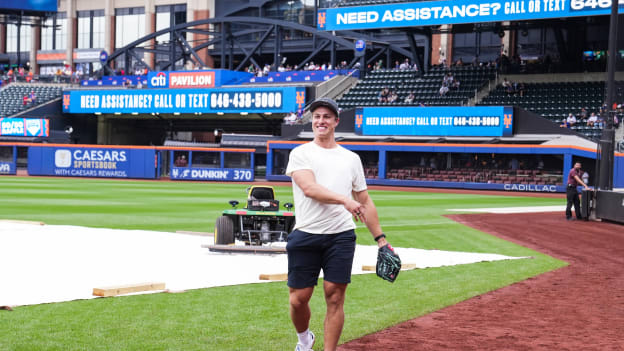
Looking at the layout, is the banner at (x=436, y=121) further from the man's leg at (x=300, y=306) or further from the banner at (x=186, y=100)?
the man's leg at (x=300, y=306)

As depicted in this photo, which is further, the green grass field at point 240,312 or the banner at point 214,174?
the banner at point 214,174

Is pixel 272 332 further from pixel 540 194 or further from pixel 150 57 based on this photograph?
pixel 150 57

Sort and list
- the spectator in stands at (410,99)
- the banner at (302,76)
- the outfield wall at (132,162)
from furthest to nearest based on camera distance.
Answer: the banner at (302,76) < the spectator in stands at (410,99) < the outfield wall at (132,162)

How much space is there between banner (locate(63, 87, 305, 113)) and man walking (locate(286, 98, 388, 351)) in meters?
Answer: 49.9

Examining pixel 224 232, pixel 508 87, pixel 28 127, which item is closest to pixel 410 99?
pixel 508 87

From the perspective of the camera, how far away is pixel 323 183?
5.79 m

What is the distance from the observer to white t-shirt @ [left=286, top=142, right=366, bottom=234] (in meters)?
5.79

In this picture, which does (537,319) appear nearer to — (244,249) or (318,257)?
(318,257)

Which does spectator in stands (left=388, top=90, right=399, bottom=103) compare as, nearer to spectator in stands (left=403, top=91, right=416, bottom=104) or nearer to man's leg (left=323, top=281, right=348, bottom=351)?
spectator in stands (left=403, top=91, right=416, bottom=104)

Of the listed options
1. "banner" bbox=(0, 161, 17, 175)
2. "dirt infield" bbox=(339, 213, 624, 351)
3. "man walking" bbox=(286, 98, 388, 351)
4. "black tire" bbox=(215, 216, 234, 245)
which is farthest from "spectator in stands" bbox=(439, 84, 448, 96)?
"man walking" bbox=(286, 98, 388, 351)

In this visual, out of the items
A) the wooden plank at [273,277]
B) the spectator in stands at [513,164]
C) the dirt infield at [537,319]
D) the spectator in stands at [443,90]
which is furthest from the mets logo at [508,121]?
the wooden plank at [273,277]

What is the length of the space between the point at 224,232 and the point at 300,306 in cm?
791

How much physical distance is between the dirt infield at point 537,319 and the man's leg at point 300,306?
2.81 feet

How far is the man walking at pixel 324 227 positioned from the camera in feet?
18.9
